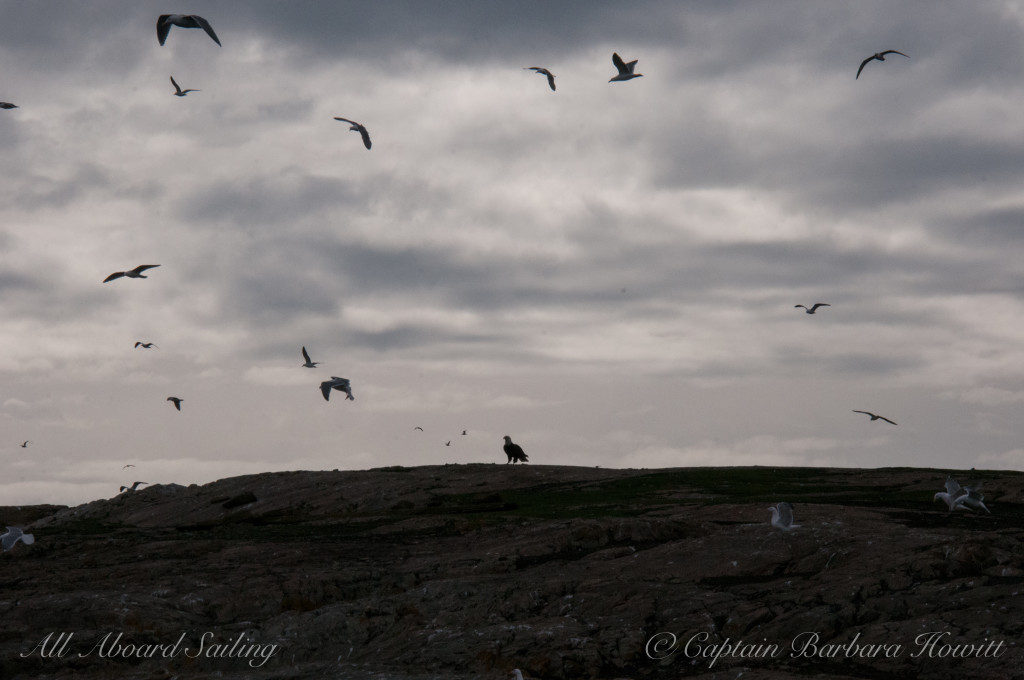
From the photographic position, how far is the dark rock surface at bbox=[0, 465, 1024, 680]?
54.5ft

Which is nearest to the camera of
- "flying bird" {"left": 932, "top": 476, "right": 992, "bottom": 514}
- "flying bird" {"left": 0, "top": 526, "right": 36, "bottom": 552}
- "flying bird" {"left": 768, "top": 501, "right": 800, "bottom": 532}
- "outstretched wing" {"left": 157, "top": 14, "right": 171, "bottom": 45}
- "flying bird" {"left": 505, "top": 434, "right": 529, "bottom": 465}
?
"outstretched wing" {"left": 157, "top": 14, "right": 171, "bottom": 45}

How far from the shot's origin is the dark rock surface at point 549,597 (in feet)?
54.5

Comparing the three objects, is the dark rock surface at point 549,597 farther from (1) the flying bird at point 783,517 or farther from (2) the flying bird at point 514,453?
(2) the flying bird at point 514,453

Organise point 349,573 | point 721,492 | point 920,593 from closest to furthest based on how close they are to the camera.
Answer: point 920,593 < point 349,573 < point 721,492

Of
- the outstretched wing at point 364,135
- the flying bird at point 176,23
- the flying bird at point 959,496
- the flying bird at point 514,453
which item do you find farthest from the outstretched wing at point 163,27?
the flying bird at point 514,453

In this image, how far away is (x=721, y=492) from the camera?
34844 mm

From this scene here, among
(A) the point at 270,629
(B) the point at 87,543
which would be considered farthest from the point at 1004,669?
(B) the point at 87,543

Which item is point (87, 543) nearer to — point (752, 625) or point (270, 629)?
point (270, 629)

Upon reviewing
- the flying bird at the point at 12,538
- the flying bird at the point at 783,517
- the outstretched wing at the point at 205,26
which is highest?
the outstretched wing at the point at 205,26

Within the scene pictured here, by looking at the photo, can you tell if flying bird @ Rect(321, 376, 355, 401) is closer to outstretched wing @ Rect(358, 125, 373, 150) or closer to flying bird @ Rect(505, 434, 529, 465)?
outstretched wing @ Rect(358, 125, 373, 150)

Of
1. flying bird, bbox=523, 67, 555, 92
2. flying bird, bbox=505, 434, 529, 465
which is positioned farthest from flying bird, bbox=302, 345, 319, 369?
flying bird, bbox=505, 434, 529, 465

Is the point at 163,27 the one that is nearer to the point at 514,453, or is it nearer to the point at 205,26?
the point at 205,26

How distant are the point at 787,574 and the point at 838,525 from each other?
13.7 ft

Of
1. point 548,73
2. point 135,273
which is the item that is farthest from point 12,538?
point 548,73
